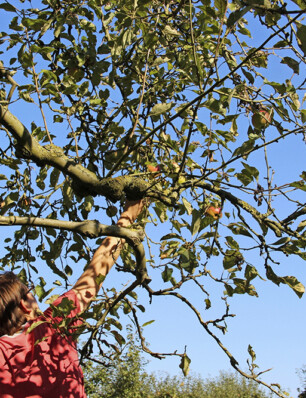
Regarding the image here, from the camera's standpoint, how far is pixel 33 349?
6.54 feet

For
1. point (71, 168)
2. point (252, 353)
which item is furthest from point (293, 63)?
point (252, 353)

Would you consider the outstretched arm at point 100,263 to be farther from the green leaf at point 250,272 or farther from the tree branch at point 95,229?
the green leaf at point 250,272

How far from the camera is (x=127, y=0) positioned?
2.66 m

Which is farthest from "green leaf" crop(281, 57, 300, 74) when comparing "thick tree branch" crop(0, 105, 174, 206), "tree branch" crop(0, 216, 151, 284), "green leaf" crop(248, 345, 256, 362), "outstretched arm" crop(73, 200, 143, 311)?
"green leaf" crop(248, 345, 256, 362)

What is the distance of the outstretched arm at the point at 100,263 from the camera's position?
2.46 m

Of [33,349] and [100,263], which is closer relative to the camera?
[33,349]

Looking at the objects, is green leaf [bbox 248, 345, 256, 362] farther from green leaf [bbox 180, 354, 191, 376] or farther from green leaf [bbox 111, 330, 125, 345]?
green leaf [bbox 111, 330, 125, 345]

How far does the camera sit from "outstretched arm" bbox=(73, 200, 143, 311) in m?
2.46

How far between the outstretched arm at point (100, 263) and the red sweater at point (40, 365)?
28cm

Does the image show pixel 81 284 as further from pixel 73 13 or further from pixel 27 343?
pixel 73 13

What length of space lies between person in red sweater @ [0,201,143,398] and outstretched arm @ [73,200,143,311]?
31cm

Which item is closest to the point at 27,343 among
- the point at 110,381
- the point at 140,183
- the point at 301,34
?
the point at 140,183

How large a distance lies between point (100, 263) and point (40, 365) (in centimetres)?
81

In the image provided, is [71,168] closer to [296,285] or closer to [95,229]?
[95,229]
